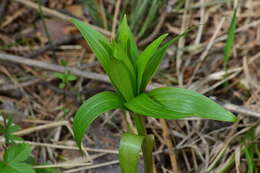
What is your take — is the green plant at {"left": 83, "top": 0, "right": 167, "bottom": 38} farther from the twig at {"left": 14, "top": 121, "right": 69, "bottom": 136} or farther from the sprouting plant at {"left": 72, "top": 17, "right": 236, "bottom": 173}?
the sprouting plant at {"left": 72, "top": 17, "right": 236, "bottom": 173}

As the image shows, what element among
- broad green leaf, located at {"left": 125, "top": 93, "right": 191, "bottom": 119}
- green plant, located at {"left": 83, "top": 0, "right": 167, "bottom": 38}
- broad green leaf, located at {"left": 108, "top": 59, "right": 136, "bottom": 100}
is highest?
green plant, located at {"left": 83, "top": 0, "right": 167, "bottom": 38}

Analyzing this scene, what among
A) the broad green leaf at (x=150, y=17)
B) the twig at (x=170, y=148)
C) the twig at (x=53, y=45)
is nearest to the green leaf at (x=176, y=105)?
the twig at (x=170, y=148)

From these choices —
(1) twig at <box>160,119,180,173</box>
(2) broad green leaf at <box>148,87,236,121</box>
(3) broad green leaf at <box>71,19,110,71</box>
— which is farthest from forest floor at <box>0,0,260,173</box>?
(3) broad green leaf at <box>71,19,110,71</box>

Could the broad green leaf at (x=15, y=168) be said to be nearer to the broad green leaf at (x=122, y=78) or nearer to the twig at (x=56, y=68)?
the broad green leaf at (x=122, y=78)

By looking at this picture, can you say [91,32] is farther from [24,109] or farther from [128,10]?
[128,10]

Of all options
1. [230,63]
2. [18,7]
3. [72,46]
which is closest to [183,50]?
[230,63]

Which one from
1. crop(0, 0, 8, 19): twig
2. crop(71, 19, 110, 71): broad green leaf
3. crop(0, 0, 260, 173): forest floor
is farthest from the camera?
crop(0, 0, 8, 19): twig
